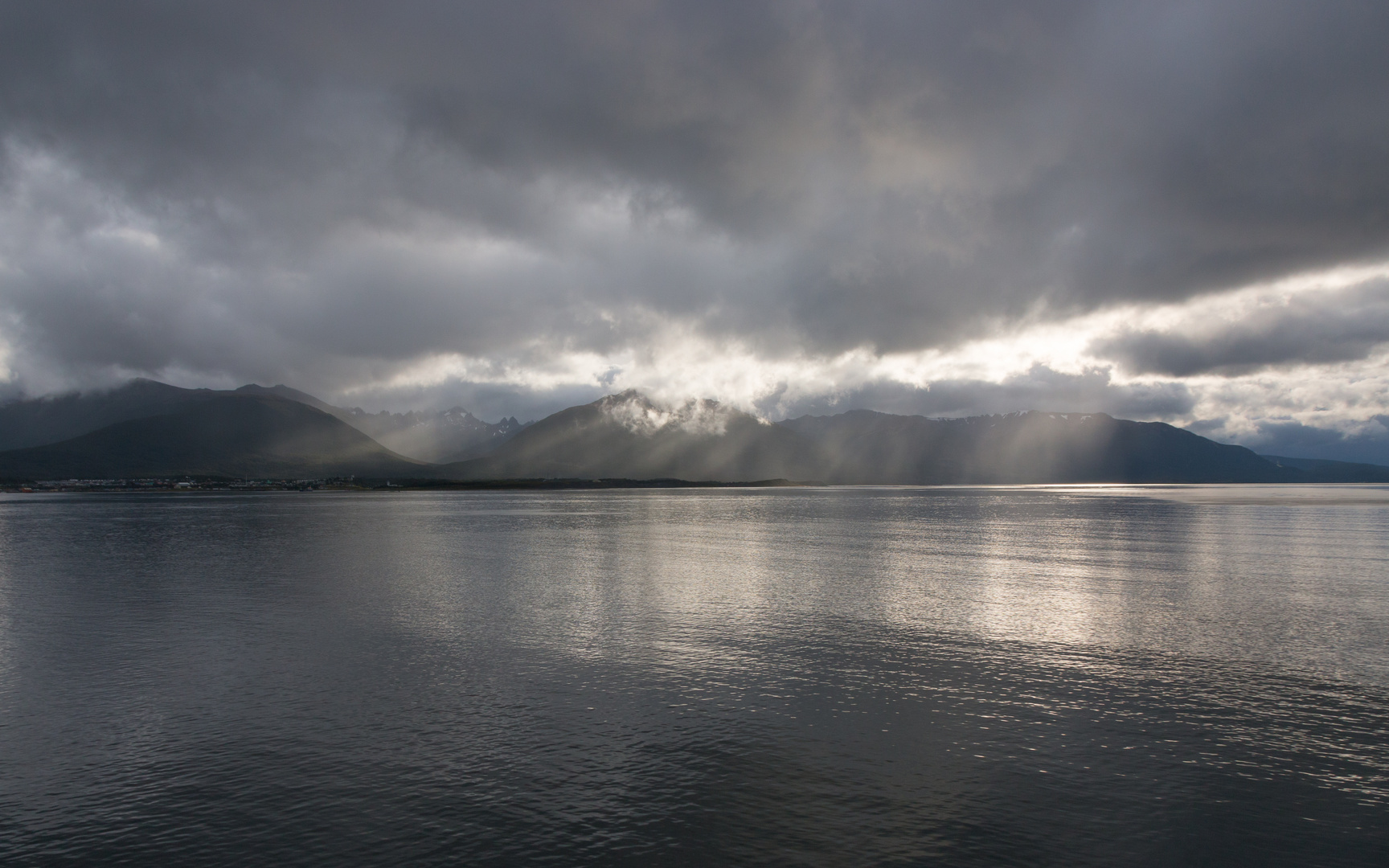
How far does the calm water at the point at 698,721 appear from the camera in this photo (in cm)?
1805

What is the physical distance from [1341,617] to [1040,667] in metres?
26.1

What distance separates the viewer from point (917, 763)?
22172mm

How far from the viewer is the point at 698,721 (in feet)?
85.1

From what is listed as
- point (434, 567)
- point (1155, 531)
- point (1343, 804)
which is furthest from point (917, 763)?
point (1155, 531)

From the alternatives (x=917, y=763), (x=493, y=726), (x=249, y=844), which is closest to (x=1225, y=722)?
(x=917, y=763)

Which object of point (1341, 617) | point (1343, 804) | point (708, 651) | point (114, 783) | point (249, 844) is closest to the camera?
point (249, 844)

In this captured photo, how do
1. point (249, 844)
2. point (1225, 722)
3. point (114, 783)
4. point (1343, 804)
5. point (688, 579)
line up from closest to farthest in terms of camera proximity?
point (249, 844) < point (1343, 804) < point (114, 783) < point (1225, 722) < point (688, 579)

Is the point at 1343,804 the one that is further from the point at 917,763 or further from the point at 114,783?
the point at 114,783

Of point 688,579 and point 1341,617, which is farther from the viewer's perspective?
point 688,579

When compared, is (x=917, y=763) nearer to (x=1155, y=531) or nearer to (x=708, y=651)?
(x=708, y=651)

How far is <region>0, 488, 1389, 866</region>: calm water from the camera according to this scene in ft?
59.2

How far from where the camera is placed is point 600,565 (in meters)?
71.2

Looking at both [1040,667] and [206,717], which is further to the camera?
[1040,667]

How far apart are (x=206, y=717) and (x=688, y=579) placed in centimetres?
3899
